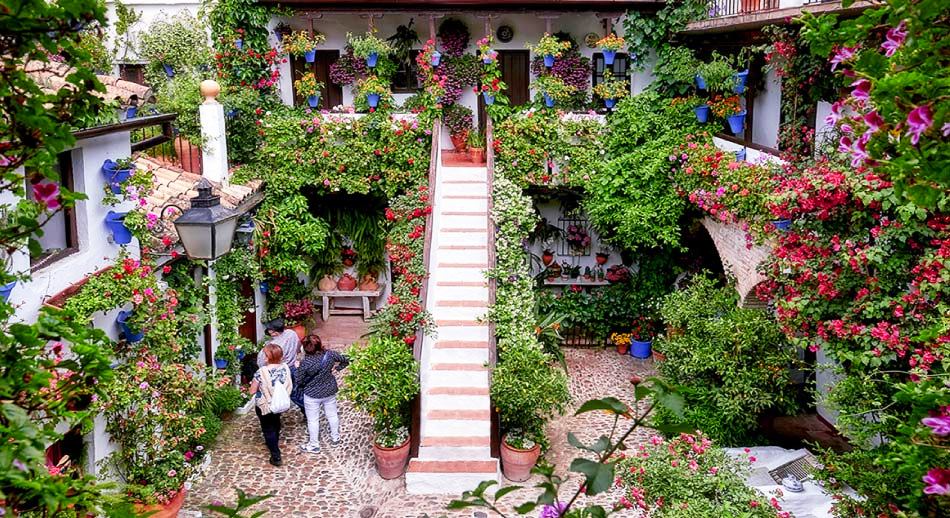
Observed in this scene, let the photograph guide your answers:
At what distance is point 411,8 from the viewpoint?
43.2 ft

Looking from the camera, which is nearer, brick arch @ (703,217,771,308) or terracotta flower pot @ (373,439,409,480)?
terracotta flower pot @ (373,439,409,480)

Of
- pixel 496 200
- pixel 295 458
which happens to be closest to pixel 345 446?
pixel 295 458

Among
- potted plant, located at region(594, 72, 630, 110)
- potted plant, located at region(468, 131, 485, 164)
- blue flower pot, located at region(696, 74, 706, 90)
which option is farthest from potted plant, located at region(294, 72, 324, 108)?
blue flower pot, located at region(696, 74, 706, 90)

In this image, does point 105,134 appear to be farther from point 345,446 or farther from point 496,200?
point 496,200

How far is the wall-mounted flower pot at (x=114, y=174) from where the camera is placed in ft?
25.1

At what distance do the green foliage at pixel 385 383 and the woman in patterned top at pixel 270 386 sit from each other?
0.77 meters

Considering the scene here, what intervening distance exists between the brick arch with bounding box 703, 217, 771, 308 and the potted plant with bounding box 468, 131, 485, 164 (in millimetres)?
4325

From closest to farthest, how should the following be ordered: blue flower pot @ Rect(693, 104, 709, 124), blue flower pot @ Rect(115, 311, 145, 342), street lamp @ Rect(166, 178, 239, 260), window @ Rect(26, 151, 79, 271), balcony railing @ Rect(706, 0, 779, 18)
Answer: street lamp @ Rect(166, 178, 239, 260), window @ Rect(26, 151, 79, 271), blue flower pot @ Rect(115, 311, 145, 342), balcony railing @ Rect(706, 0, 779, 18), blue flower pot @ Rect(693, 104, 709, 124)

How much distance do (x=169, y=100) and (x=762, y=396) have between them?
31.9 ft

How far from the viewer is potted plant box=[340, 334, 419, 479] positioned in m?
8.98

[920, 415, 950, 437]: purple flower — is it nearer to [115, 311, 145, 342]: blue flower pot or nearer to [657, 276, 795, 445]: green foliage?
[657, 276, 795, 445]: green foliage

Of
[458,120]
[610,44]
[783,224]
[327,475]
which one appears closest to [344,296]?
[458,120]

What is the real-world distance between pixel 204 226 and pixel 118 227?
216 cm

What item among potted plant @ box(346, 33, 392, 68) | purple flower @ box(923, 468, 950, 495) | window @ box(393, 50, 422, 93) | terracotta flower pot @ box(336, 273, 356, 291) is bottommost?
Answer: terracotta flower pot @ box(336, 273, 356, 291)
